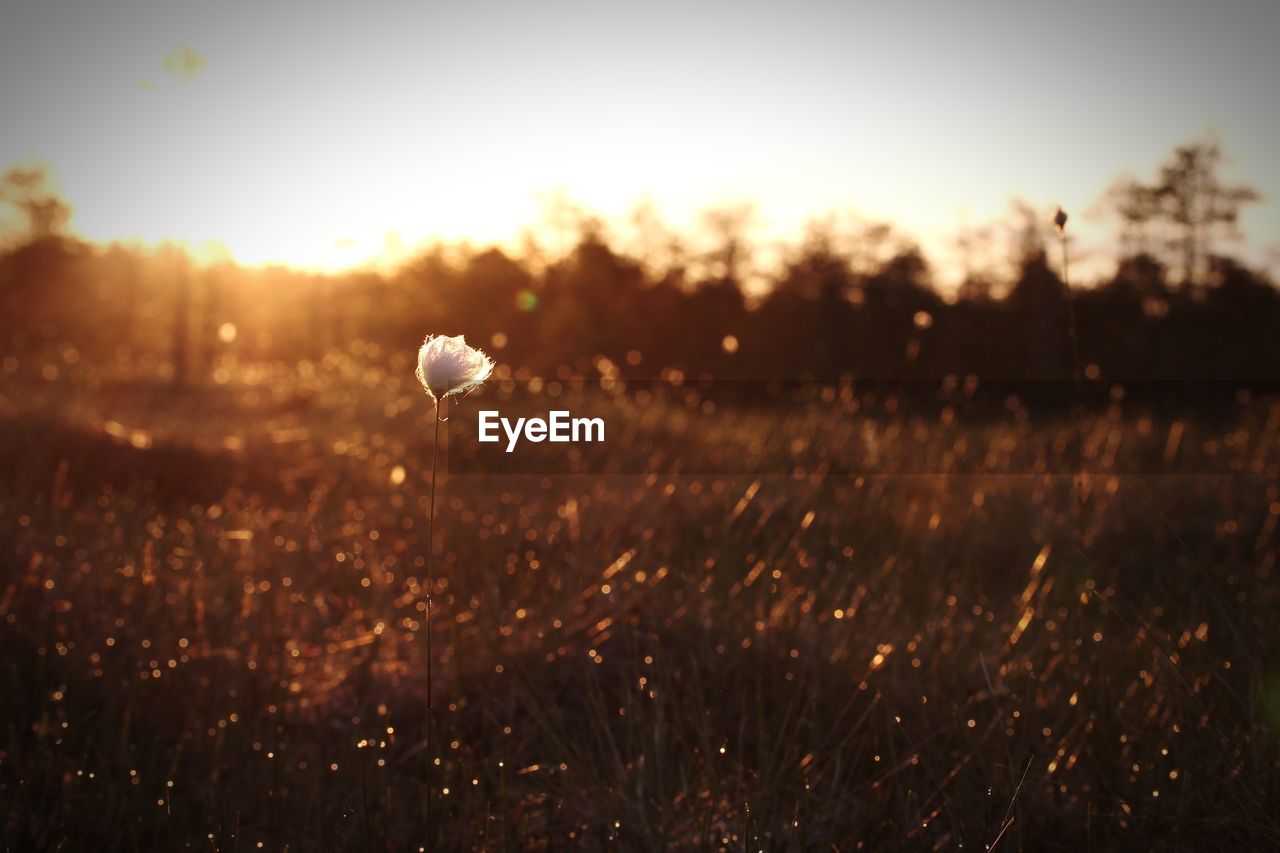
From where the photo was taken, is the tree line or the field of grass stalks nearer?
the field of grass stalks

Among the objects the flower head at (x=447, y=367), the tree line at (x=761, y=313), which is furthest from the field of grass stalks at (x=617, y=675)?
the tree line at (x=761, y=313)

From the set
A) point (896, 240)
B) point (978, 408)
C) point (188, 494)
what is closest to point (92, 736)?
point (188, 494)

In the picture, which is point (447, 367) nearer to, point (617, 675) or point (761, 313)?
point (617, 675)

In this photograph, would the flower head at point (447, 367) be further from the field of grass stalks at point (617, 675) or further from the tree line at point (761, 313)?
the tree line at point (761, 313)

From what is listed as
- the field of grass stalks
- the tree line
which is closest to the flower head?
the field of grass stalks

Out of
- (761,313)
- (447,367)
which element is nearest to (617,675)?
(447,367)

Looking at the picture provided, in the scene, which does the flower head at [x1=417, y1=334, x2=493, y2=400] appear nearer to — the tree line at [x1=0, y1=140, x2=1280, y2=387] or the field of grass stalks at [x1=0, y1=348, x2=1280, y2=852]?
the field of grass stalks at [x1=0, y1=348, x2=1280, y2=852]

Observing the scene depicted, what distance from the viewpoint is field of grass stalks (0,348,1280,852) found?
1927 mm

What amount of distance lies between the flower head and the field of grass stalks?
0.61 meters

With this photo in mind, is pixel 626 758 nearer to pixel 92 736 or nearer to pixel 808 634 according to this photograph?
pixel 808 634

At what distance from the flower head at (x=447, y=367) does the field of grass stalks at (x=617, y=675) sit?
23.9 inches

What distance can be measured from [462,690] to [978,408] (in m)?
13.1

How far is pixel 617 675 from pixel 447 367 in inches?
60.2

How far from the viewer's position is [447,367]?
1317 millimetres
